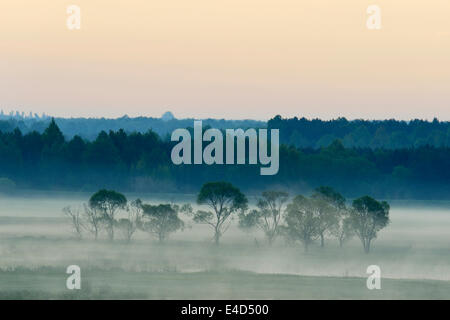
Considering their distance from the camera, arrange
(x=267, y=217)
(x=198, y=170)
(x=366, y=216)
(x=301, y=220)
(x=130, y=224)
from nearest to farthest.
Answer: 1. (x=301, y=220)
2. (x=130, y=224)
3. (x=366, y=216)
4. (x=267, y=217)
5. (x=198, y=170)

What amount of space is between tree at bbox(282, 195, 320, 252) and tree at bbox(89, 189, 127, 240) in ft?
33.7

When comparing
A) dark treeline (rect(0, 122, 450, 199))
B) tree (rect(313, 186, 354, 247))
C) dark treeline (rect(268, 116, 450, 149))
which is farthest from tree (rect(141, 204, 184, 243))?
dark treeline (rect(268, 116, 450, 149))

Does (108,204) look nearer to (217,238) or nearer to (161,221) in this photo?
(161,221)

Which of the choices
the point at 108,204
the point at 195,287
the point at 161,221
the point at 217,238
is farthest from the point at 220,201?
the point at 195,287

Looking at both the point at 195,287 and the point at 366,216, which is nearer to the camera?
the point at 195,287

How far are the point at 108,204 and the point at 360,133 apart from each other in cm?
9715

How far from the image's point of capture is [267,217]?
64.7 metres

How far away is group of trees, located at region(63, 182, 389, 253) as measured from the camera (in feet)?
188

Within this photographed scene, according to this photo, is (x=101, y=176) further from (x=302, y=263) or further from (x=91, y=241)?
(x=302, y=263)

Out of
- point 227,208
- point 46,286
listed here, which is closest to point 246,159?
point 227,208

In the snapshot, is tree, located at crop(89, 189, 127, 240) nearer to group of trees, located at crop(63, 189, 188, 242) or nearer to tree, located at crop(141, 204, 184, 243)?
group of trees, located at crop(63, 189, 188, 242)

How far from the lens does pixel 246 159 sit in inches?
4975

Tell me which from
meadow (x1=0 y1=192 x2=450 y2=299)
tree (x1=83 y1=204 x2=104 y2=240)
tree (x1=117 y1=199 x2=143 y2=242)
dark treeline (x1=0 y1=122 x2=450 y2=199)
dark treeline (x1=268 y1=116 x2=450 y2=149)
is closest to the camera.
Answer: meadow (x1=0 y1=192 x2=450 y2=299)

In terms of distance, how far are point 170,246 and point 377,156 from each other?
64632 mm
